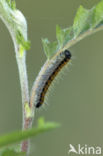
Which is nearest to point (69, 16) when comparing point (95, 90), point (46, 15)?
point (46, 15)

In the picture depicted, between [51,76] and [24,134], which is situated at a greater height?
[51,76]

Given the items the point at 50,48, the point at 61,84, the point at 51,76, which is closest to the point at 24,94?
the point at 50,48

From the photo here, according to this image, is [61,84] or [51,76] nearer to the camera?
[51,76]

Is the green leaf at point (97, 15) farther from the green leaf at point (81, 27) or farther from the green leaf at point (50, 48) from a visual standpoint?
the green leaf at point (50, 48)

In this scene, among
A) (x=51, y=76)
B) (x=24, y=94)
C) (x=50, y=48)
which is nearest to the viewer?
(x=24, y=94)

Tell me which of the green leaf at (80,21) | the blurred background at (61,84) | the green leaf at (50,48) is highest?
the blurred background at (61,84)

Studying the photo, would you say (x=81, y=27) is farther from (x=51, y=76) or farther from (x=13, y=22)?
(x=51, y=76)

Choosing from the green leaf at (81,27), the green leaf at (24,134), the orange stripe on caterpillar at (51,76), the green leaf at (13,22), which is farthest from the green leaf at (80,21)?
the green leaf at (24,134)

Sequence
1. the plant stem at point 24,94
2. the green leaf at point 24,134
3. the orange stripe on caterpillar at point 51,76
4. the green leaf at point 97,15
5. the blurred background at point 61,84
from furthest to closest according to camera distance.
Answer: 1. the blurred background at point 61,84
2. the orange stripe on caterpillar at point 51,76
3. the green leaf at point 97,15
4. the plant stem at point 24,94
5. the green leaf at point 24,134

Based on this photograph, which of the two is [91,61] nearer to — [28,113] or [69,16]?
[69,16]
